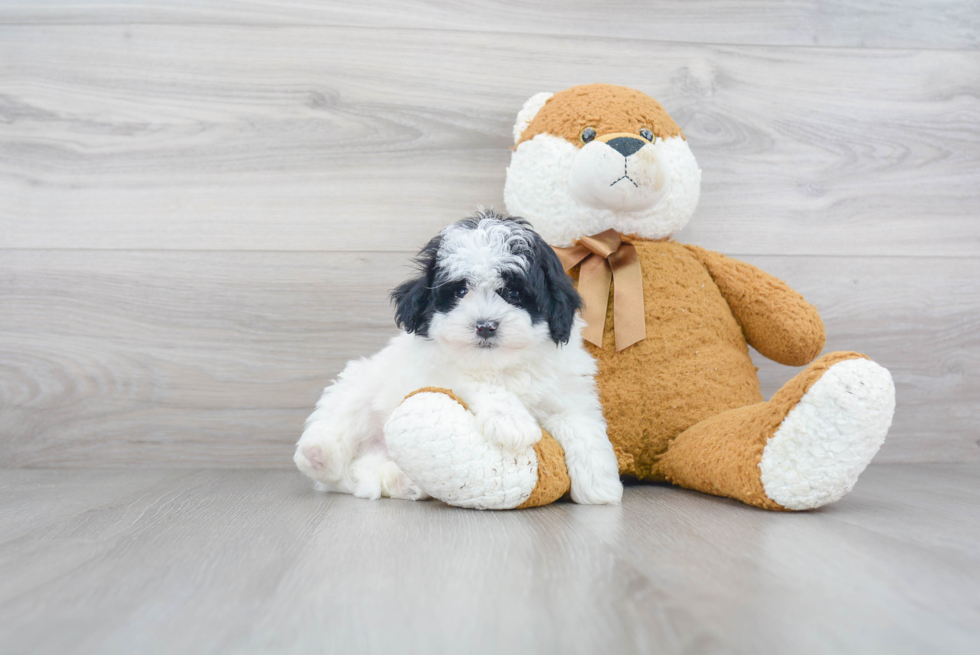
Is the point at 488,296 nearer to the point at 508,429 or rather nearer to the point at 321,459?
the point at 508,429

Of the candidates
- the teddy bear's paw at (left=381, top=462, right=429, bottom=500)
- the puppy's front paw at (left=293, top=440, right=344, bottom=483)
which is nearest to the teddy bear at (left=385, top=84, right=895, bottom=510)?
the teddy bear's paw at (left=381, top=462, right=429, bottom=500)

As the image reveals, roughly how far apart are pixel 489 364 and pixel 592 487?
216mm

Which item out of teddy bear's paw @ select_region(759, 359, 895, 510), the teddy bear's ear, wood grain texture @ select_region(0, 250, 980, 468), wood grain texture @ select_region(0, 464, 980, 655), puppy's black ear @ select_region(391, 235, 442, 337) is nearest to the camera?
wood grain texture @ select_region(0, 464, 980, 655)

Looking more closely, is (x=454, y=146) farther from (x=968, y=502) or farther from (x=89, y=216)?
(x=968, y=502)

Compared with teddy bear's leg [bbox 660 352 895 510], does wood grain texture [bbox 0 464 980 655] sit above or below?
below

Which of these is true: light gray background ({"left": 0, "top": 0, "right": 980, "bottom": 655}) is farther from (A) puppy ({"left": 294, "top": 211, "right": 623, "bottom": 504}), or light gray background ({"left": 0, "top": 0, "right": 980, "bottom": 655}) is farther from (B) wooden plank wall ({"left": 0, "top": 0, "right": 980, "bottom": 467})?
(A) puppy ({"left": 294, "top": 211, "right": 623, "bottom": 504})

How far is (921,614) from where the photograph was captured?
53cm

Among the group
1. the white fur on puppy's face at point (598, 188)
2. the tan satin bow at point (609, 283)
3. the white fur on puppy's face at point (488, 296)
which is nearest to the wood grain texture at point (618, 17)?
the white fur on puppy's face at point (598, 188)

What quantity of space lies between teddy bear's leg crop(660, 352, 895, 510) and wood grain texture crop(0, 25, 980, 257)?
1.92ft

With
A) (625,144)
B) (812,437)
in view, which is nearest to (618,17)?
(625,144)

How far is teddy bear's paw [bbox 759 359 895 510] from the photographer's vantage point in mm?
801

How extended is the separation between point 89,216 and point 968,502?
158 centimetres

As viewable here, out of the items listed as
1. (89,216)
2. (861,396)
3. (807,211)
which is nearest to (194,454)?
(89,216)

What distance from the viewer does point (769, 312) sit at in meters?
1.10
